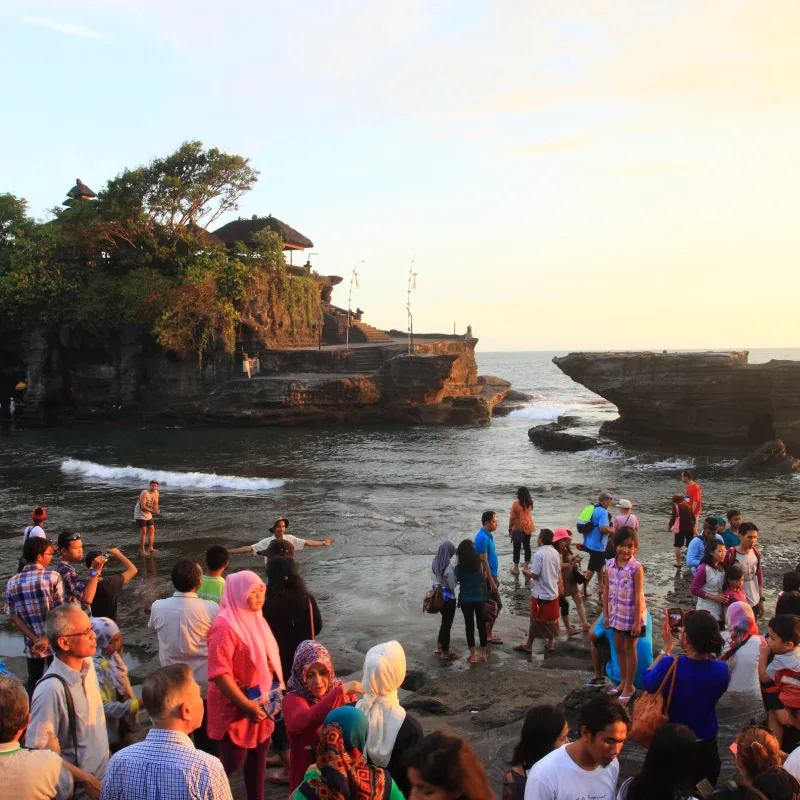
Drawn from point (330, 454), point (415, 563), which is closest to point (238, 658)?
point (415, 563)

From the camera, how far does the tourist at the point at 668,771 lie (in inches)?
134

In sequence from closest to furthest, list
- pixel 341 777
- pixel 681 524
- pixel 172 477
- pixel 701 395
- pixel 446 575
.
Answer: pixel 341 777 → pixel 446 575 → pixel 681 524 → pixel 172 477 → pixel 701 395

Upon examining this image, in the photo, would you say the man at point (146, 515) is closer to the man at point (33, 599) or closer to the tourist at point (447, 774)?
the man at point (33, 599)

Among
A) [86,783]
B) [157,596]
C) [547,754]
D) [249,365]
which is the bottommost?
[157,596]

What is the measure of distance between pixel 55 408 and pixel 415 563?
36.2 metres

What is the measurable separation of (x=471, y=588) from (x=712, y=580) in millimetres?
2598

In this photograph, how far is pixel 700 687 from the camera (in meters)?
4.32

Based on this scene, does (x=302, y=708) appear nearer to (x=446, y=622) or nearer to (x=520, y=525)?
(x=446, y=622)

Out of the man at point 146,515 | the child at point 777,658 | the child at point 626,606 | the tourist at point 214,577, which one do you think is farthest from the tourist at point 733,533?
the man at point 146,515

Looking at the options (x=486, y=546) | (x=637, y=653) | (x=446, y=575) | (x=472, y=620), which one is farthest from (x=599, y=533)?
(x=637, y=653)

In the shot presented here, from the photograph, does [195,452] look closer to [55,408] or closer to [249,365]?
[249,365]

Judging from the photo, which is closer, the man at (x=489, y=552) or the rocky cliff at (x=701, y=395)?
the man at (x=489, y=552)

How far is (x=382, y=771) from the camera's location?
322 centimetres

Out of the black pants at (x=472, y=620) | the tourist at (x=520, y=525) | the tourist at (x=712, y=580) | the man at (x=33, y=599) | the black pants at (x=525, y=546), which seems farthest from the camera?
the black pants at (x=525, y=546)
